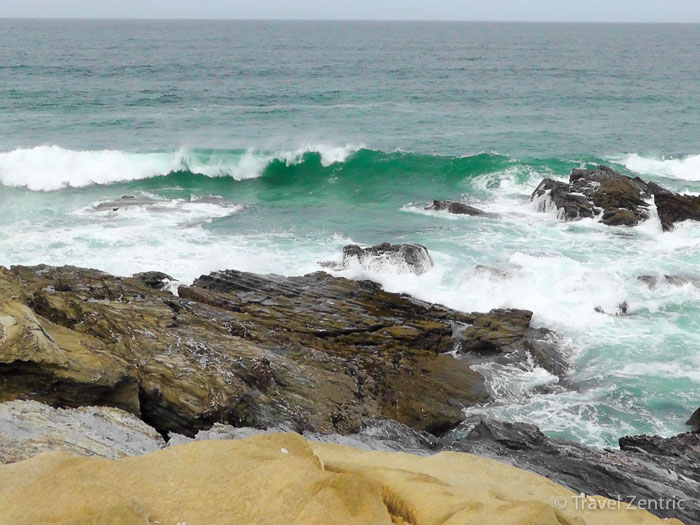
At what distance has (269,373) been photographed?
12.6 m

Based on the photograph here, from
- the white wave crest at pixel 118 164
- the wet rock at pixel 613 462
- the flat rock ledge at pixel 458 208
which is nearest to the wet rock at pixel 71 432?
the wet rock at pixel 613 462

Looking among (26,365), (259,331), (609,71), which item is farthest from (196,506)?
(609,71)

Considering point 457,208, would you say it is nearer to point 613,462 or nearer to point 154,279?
point 154,279

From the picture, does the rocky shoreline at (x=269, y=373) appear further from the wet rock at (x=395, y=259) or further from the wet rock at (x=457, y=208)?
the wet rock at (x=457, y=208)

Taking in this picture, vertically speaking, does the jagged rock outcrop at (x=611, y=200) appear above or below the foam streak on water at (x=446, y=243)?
above

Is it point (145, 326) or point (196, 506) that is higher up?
point (196, 506)

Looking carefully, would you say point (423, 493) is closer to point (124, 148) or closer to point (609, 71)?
point (124, 148)

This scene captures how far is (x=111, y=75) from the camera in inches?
3115

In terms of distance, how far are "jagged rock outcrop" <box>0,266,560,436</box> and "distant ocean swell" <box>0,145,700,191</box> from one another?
23.0 meters

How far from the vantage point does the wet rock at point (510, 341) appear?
59.5 feet

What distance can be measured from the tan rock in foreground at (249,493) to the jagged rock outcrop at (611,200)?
87.8 feet

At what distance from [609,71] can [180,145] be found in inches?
2831

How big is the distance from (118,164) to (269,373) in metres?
33.1

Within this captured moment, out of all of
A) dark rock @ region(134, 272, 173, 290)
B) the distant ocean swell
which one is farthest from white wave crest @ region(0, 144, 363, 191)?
dark rock @ region(134, 272, 173, 290)
